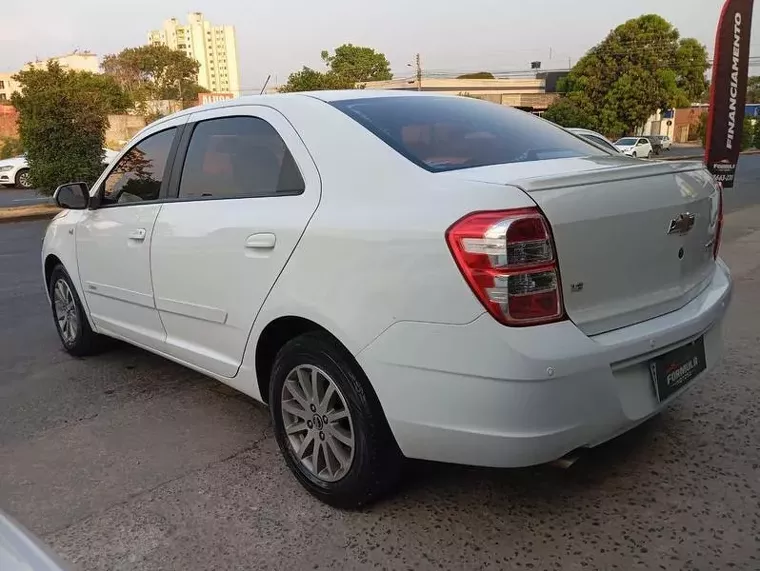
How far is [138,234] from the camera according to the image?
12.2ft

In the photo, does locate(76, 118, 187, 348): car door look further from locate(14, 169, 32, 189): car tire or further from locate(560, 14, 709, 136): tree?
locate(560, 14, 709, 136): tree

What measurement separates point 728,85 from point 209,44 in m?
137

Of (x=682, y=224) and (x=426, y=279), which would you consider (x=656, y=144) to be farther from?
(x=426, y=279)

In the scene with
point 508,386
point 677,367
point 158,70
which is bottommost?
point 677,367

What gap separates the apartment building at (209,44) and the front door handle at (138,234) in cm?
13291

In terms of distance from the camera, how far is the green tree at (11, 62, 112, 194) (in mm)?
14695

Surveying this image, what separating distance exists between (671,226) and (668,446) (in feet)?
3.84

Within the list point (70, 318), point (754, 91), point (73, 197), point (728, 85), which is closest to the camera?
point (73, 197)

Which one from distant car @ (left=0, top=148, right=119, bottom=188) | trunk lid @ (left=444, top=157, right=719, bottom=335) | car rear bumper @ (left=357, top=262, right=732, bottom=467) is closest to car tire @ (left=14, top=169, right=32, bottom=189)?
distant car @ (left=0, top=148, right=119, bottom=188)

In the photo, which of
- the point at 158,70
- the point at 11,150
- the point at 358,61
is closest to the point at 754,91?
the point at 358,61

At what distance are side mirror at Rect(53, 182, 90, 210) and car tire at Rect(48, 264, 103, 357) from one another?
65 cm

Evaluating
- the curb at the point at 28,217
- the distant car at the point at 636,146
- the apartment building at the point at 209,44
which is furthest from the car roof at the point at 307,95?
the apartment building at the point at 209,44

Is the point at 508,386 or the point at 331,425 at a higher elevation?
the point at 508,386

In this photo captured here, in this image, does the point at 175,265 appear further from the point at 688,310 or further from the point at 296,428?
the point at 688,310
